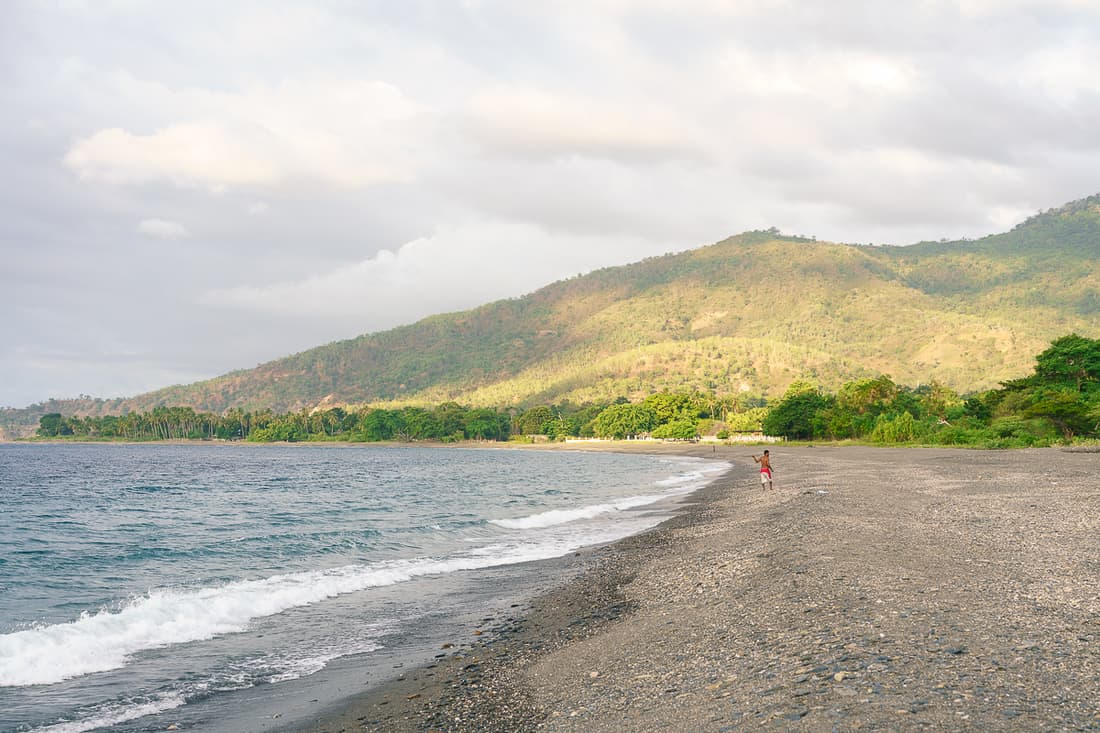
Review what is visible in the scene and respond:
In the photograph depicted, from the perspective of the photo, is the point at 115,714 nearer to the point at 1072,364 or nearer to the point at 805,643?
the point at 805,643

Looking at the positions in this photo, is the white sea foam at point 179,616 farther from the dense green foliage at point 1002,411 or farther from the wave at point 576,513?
the dense green foliage at point 1002,411

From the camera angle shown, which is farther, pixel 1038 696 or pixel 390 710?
pixel 390 710

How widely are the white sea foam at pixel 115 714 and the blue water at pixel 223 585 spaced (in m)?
0.03

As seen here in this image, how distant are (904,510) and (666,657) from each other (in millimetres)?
16111

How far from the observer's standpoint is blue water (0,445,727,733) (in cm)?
1088

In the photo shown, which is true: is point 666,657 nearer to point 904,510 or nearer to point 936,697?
point 936,697

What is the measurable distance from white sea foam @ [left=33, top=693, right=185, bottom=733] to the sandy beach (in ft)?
8.46

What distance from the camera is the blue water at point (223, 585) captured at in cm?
1088

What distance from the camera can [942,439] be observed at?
253ft

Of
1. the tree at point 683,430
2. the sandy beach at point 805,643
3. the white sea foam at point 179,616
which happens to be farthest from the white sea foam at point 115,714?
the tree at point 683,430

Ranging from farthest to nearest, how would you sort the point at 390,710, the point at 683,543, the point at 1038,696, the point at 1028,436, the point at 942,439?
the point at 942,439 < the point at 1028,436 < the point at 683,543 < the point at 390,710 < the point at 1038,696

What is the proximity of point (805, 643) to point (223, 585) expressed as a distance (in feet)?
50.1

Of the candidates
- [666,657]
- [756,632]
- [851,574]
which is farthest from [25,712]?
[851,574]

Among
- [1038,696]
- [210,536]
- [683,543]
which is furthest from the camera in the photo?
[210,536]
